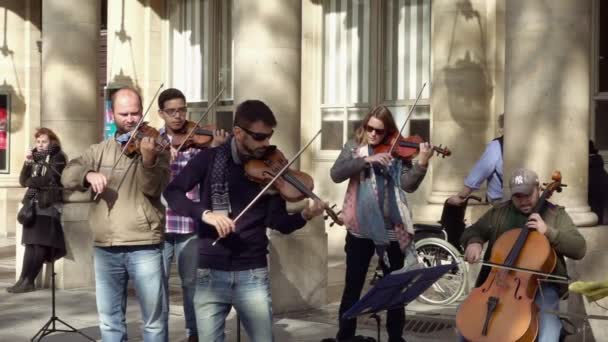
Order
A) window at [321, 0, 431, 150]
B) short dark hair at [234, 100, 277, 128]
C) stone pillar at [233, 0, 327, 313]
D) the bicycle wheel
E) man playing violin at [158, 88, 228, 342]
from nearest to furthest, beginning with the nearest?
short dark hair at [234, 100, 277, 128] < man playing violin at [158, 88, 228, 342] < stone pillar at [233, 0, 327, 313] < the bicycle wheel < window at [321, 0, 431, 150]

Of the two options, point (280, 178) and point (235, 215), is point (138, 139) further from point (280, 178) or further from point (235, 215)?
point (280, 178)

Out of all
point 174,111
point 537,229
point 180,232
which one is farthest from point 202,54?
point 537,229

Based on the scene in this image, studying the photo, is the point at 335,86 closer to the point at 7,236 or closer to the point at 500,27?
the point at 500,27

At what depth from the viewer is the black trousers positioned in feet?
39.7

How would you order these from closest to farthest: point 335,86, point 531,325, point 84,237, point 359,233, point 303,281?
A: 1. point 531,325
2. point 359,233
3. point 303,281
4. point 84,237
5. point 335,86

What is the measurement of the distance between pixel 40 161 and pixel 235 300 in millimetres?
6463

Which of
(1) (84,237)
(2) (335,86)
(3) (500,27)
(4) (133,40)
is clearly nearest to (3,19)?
(4) (133,40)

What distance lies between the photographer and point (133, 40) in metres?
18.8

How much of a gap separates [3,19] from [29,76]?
1.10 meters

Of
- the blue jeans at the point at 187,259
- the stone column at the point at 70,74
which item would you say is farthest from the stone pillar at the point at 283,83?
the stone column at the point at 70,74

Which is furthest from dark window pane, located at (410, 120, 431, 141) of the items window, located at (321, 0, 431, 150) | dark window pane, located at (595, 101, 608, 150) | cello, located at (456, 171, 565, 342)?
cello, located at (456, 171, 565, 342)

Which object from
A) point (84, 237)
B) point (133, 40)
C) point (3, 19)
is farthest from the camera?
point (3, 19)

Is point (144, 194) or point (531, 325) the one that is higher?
point (144, 194)

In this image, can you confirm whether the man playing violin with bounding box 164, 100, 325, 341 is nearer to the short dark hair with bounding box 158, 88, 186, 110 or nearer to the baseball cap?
the baseball cap
